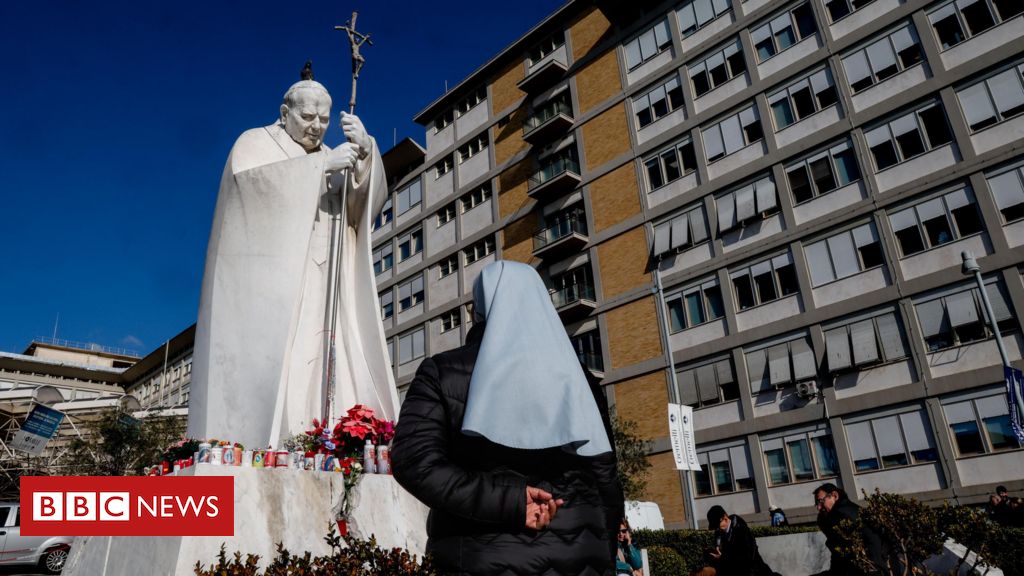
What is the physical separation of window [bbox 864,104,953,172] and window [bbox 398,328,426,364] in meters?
24.3

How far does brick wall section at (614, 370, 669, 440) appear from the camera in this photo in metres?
27.4

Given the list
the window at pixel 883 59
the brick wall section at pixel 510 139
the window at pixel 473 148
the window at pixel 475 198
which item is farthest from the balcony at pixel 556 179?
the window at pixel 883 59

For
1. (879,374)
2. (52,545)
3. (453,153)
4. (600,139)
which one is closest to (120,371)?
(453,153)

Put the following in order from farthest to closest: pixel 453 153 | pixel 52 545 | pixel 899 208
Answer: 1. pixel 453 153
2. pixel 899 208
3. pixel 52 545

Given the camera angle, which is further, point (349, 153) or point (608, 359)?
point (608, 359)

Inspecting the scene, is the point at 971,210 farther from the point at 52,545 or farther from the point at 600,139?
the point at 52,545

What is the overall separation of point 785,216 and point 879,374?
6464mm

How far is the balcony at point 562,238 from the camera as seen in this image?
32.2 meters

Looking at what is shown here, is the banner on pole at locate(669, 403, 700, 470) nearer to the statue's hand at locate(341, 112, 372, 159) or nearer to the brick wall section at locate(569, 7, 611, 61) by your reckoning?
the statue's hand at locate(341, 112, 372, 159)

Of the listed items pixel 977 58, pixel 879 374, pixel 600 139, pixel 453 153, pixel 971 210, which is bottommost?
pixel 879 374

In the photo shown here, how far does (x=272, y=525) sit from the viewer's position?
5.64 meters

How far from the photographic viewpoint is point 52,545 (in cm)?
1323

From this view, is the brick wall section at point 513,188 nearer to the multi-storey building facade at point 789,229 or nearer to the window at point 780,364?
the multi-storey building facade at point 789,229

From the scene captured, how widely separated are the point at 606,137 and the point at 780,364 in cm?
1356
